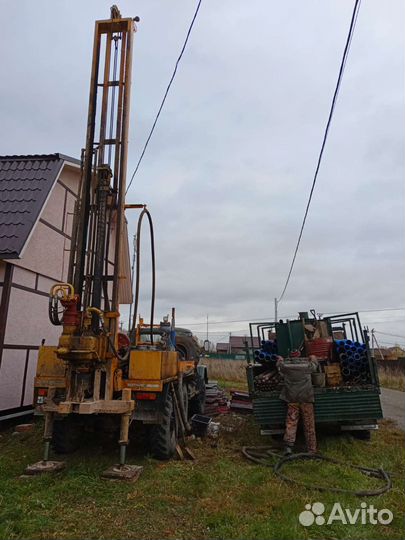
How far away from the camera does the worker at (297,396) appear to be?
6973 mm

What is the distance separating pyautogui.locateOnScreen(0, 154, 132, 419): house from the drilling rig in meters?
2.42

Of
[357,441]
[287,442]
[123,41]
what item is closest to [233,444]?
[287,442]

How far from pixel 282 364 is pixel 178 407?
76.7 inches

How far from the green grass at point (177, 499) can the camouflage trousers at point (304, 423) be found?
450mm

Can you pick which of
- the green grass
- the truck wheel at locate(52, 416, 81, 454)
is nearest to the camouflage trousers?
the green grass

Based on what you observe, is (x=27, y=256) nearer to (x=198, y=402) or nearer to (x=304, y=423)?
(x=198, y=402)

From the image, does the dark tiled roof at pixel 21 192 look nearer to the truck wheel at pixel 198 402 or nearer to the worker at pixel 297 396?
the truck wheel at pixel 198 402

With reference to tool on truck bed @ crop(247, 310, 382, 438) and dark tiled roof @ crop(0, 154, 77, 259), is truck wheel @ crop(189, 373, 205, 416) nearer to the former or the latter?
tool on truck bed @ crop(247, 310, 382, 438)

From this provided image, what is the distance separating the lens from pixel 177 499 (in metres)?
4.69

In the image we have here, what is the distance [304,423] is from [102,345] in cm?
364

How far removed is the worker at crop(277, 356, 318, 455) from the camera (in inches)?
275

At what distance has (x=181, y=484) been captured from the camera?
521cm

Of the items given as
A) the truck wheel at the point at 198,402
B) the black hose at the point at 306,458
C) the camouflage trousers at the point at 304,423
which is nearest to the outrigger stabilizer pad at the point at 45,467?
the black hose at the point at 306,458

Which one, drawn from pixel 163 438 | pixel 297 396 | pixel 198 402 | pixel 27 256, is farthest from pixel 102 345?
pixel 198 402
